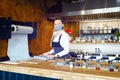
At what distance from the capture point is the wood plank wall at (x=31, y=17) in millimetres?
2973

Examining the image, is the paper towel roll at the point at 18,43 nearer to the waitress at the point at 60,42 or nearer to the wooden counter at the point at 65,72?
the waitress at the point at 60,42

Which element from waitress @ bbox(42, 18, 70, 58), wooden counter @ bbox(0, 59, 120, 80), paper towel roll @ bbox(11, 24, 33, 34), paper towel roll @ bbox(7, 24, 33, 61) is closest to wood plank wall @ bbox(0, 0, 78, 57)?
paper towel roll @ bbox(7, 24, 33, 61)

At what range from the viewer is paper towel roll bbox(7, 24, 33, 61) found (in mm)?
2871

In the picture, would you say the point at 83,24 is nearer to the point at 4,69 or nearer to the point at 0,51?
the point at 0,51

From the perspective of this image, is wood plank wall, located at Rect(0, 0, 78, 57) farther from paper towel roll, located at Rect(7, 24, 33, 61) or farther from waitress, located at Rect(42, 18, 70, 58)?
waitress, located at Rect(42, 18, 70, 58)

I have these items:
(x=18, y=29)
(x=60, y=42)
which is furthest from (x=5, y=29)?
(x=60, y=42)

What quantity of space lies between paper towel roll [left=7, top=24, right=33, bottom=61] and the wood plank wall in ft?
0.36

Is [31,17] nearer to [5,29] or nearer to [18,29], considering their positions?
[18,29]

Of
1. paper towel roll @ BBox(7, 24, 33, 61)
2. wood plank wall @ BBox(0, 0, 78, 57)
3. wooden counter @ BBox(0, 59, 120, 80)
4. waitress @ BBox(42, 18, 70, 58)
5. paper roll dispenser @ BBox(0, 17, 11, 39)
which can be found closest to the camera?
wooden counter @ BBox(0, 59, 120, 80)

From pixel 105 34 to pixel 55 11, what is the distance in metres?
2.13

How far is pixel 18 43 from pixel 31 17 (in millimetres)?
761

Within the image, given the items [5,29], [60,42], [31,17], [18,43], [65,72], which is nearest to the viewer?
[65,72]

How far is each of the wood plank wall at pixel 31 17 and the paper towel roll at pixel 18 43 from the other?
0.36ft

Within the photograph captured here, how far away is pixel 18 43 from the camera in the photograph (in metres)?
3.15
